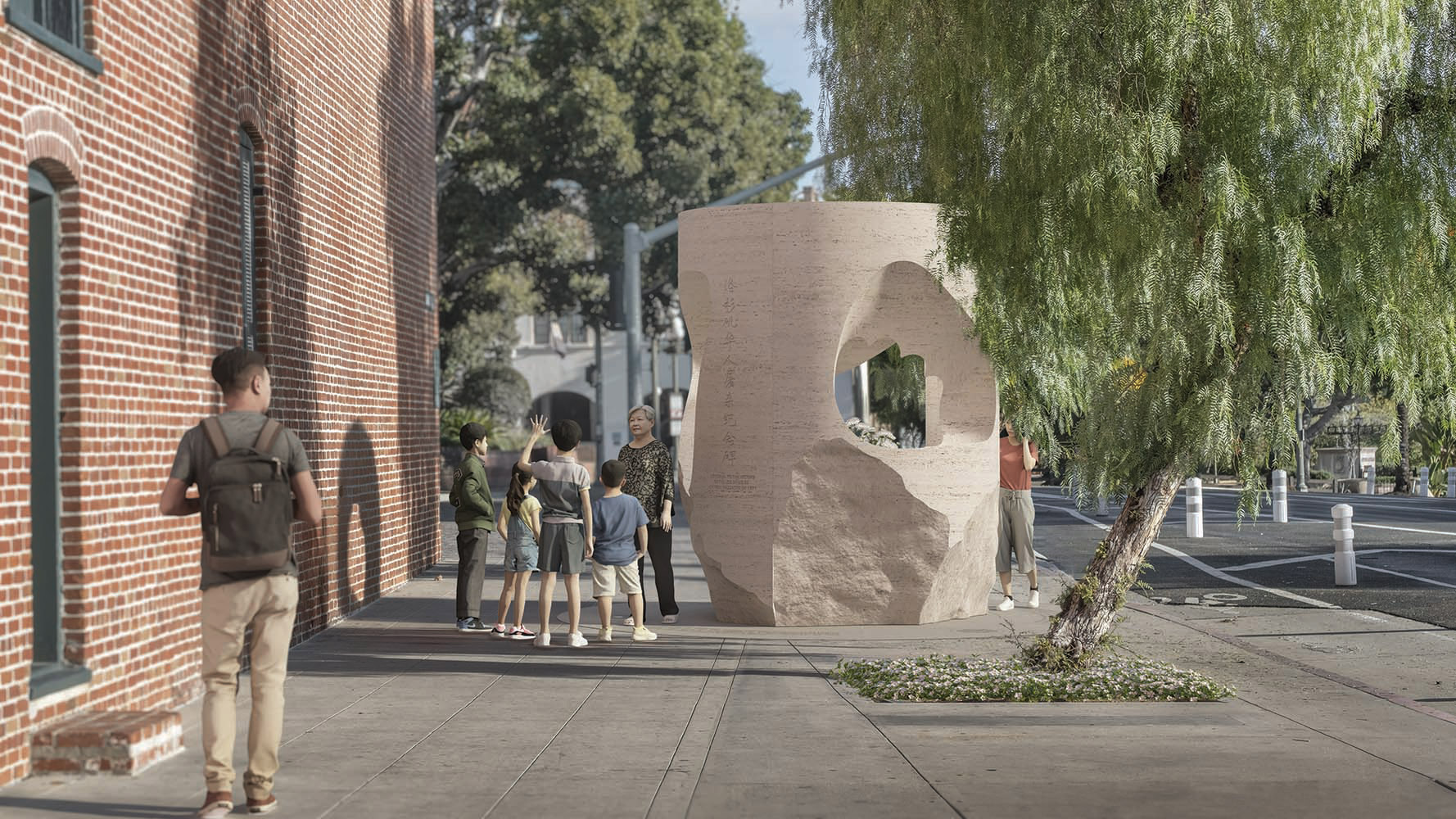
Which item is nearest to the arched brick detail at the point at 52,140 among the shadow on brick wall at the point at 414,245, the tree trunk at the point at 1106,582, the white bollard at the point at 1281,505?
the tree trunk at the point at 1106,582

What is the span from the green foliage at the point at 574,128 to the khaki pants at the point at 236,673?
92.6ft

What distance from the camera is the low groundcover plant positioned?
9.84 meters

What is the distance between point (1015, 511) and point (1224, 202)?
6568 millimetres

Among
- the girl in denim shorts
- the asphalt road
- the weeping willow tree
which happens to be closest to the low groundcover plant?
the weeping willow tree

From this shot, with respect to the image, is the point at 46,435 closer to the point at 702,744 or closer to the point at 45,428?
the point at 45,428

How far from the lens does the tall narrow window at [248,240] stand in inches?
476

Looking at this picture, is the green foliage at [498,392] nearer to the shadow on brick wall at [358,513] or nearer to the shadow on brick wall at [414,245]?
the shadow on brick wall at [414,245]

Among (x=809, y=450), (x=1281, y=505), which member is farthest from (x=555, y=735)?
(x=1281, y=505)

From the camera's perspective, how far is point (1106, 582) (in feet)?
34.1

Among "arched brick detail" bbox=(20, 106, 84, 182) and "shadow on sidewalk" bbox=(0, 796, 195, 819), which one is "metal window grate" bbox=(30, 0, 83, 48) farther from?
"shadow on sidewalk" bbox=(0, 796, 195, 819)

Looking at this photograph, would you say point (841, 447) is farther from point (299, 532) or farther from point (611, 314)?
point (611, 314)

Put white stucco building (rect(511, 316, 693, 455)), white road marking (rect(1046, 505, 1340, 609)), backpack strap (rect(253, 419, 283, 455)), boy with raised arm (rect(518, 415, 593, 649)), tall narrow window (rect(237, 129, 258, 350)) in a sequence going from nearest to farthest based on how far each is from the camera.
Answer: backpack strap (rect(253, 419, 283, 455)), tall narrow window (rect(237, 129, 258, 350)), boy with raised arm (rect(518, 415, 593, 649)), white road marking (rect(1046, 505, 1340, 609)), white stucco building (rect(511, 316, 693, 455))

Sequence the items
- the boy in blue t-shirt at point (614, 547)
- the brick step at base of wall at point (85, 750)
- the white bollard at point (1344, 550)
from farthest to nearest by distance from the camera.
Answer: the white bollard at point (1344, 550) < the boy in blue t-shirt at point (614, 547) < the brick step at base of wall at point (85, 750)

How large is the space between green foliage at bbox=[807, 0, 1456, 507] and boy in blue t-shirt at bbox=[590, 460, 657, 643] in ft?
12.8
